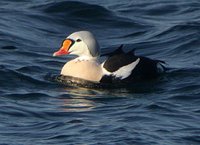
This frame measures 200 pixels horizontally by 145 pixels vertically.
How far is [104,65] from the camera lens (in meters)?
16.7

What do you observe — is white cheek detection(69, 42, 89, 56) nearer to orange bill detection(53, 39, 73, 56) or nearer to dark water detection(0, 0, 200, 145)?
orange bill detection(53, 39, 73, 56)

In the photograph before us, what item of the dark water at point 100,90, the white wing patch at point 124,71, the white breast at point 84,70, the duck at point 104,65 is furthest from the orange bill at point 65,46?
the white wing patch at point 124,71

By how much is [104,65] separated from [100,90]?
0.54 metres

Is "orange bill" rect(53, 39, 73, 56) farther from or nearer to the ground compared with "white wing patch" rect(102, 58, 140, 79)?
farther from the ground

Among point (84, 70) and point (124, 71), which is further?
point (84, 70)

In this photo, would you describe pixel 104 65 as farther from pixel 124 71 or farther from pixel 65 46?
pixel 65 46

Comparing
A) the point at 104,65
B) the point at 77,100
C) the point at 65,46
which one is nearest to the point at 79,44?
the point at 65,46

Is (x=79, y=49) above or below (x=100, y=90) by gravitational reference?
above

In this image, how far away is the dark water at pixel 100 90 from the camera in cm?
1345

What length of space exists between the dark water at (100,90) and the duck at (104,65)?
272 mm

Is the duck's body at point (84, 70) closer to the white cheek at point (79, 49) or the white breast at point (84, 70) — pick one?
the white breast at point (84, 70)

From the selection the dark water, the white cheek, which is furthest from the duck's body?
the dark water

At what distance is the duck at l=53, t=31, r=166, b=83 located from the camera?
16.5 meters

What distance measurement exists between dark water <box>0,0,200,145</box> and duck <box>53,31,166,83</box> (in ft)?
0.89
